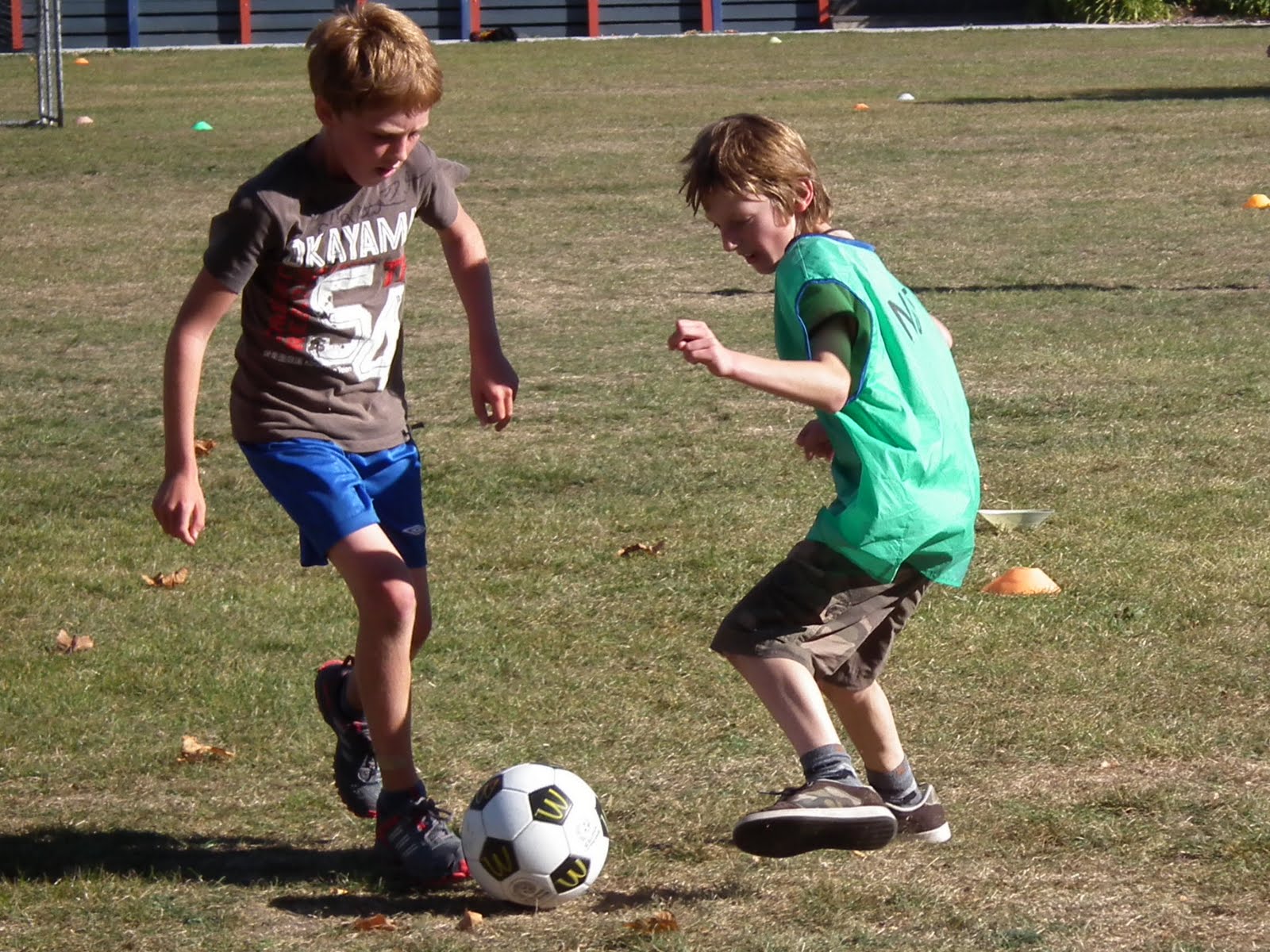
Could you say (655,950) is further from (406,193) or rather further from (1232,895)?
(406,193)

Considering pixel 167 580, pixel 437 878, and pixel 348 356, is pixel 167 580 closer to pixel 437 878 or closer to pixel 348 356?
pixel 348 356

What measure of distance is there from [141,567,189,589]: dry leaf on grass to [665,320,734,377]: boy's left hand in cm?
308

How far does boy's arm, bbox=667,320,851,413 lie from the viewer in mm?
3129

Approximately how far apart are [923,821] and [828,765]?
43 cm

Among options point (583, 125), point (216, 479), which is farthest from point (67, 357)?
point (583, 125)

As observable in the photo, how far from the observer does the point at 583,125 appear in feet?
66.7

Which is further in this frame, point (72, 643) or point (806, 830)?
point (72, 643)

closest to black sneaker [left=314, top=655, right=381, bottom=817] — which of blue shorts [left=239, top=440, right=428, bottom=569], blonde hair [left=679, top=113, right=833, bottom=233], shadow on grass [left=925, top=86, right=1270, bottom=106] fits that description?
blue shorts [left=239, top=440, right=428, bottom=569]

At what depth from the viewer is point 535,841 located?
3.49 metres

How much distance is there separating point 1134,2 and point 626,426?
3062cm

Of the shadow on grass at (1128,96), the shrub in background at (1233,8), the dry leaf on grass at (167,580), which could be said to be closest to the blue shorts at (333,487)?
the dry leaf on grass at (167,580)

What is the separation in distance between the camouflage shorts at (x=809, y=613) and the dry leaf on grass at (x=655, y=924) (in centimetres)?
52

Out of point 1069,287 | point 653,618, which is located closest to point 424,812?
point 653,618

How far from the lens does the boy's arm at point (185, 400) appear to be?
354 centimetres
